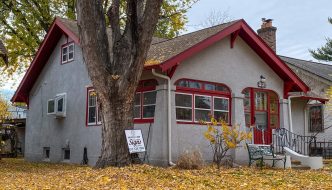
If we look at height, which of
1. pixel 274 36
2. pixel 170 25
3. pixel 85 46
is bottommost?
pixel 85 46


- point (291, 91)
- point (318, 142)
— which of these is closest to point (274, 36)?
point (291, 91)

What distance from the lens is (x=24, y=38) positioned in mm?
30156

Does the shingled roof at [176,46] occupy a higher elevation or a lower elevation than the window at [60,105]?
higher

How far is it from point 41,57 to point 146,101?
302 inches

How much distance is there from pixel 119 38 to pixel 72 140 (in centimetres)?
784

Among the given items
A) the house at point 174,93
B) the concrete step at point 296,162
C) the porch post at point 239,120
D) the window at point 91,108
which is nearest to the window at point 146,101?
the house at point 174,93

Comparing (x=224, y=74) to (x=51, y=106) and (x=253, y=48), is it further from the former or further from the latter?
(x=51, y=106)

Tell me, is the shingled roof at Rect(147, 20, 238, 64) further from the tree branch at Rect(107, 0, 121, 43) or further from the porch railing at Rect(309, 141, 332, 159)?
the porch railing at Rect(309, 141, 332, 159)

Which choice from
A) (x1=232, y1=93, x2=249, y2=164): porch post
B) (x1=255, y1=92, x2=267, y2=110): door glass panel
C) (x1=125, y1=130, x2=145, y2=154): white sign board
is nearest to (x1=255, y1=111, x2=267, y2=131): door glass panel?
(x1=255, y1=92, x2=267, y2=110): door glass panel

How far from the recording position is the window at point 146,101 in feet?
51.9

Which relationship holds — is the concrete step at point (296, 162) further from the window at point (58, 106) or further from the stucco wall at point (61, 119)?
the window at point (58, 106)

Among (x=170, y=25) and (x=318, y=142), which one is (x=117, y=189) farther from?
(x=170, y=25)

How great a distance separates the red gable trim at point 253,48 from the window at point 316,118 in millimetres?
5384

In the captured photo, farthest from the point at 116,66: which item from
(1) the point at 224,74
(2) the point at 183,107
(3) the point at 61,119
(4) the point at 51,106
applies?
(4) the point at 51,106
